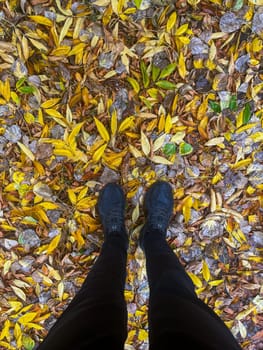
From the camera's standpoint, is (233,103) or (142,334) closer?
(233,103)

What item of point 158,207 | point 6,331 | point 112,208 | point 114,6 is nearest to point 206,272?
point 158,207

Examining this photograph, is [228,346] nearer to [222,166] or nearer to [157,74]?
[222,166]

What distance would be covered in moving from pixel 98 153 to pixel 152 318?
0.60 metres

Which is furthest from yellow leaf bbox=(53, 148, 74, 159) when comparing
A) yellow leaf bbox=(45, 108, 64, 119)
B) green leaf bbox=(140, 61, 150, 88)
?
green leaf bbox=(140, 61, 150, 88)

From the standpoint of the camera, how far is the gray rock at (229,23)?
1.19m

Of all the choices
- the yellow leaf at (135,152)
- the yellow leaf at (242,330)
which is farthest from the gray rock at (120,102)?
the yellow leaf at (242,330)

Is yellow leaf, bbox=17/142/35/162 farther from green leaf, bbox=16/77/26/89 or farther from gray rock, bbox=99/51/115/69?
gray rock, bbox=99/51/115/69

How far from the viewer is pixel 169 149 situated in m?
1.27

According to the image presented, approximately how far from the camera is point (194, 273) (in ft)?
4.37

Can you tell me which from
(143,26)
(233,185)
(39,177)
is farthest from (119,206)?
(143,26)

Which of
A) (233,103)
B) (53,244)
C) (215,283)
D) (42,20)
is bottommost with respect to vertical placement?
(215,283)

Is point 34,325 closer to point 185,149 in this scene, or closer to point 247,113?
point 185,149

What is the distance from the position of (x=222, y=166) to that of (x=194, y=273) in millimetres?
389

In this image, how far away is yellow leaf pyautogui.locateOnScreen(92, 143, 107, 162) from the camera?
1.25 meters
